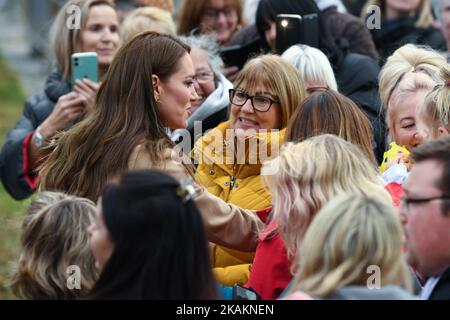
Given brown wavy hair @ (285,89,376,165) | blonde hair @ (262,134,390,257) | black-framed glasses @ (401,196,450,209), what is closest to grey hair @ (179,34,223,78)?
brown wavy hair @ (285,89,376,165)

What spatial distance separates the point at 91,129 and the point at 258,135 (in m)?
0.77

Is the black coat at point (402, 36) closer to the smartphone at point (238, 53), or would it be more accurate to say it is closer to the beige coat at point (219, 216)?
the smartphone at point (238, 53)

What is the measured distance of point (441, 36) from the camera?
6852 millimetres

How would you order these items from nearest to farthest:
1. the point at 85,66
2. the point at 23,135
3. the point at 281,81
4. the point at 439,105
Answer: the point at 439,105
the point at 281,81
the point at 85,66
the point at 23,135

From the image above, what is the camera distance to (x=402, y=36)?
6.84 metres

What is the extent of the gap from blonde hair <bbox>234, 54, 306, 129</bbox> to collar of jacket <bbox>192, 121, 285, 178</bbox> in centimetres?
14

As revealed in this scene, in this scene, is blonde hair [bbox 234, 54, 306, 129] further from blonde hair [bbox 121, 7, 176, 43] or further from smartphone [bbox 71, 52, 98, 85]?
blonde hair [bbox 121, 7, 176, 43]

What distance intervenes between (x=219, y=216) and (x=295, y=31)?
1.98 m

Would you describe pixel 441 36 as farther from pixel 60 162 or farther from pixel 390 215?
pixel 390 215

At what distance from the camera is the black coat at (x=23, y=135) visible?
5.91 meters

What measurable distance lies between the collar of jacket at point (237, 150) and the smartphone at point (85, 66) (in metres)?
1.23

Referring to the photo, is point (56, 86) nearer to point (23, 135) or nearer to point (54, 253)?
point (23, 135)

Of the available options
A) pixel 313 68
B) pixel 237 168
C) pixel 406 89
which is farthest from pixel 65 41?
pixel 406 89
